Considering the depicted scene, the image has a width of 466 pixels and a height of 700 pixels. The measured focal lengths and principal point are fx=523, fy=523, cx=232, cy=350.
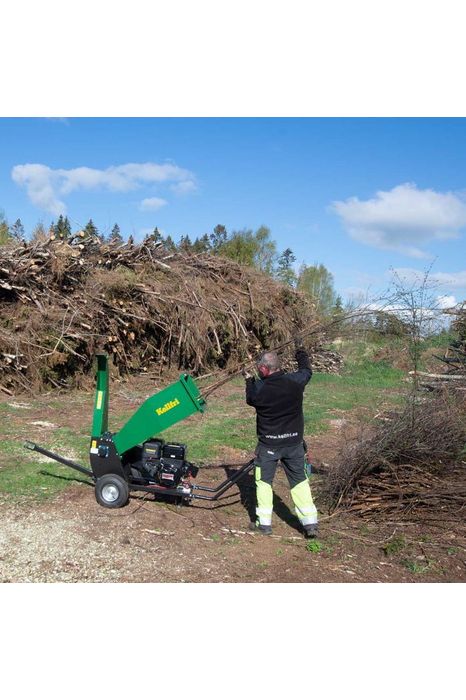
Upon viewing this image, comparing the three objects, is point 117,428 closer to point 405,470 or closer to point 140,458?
point 140,458

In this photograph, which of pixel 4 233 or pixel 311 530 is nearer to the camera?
pixel 311 530

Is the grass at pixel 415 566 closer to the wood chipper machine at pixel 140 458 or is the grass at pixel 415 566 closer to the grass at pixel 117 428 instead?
the wood chipper machine at pixel 140 458

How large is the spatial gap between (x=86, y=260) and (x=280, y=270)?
342 inches

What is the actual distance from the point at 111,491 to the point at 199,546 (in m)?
1.18

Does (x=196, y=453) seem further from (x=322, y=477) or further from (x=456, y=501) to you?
(x=456, y=501)

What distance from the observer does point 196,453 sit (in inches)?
308

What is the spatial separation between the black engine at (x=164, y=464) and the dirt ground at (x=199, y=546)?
35 cm

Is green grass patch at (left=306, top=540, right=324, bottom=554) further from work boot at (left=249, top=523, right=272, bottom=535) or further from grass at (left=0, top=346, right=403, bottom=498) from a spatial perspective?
grass at (left=0, top=346, right=403, bottom=498)

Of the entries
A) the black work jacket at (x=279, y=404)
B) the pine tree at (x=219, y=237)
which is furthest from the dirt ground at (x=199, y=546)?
the pine tree at (x=219, y=237)

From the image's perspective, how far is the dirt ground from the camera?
167 inches

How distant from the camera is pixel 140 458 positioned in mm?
5676

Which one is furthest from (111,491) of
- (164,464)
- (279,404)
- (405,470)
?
(405,470)

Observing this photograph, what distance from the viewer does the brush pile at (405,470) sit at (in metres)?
5.70

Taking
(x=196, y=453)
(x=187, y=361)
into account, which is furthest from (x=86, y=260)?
Answer: (x=196, y=453)
